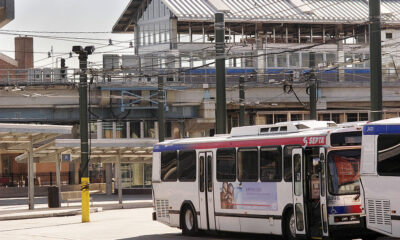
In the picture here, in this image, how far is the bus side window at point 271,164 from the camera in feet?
74.4

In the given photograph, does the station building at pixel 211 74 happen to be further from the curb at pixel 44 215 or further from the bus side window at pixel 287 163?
the bus side window at pixel 287 163

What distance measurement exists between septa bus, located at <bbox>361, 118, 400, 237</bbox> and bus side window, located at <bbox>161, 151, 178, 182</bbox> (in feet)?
29.4

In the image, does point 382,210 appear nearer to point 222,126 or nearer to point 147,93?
point 222,126

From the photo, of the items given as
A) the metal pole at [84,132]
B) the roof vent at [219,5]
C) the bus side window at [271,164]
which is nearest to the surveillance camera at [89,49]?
the metal pole at [84,132]

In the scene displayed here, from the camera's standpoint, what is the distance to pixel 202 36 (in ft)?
255

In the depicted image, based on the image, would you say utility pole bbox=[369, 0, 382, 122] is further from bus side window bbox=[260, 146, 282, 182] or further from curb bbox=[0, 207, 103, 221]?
curb bbox=[0, 207, 103, 221]

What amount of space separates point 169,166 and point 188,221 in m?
2.16

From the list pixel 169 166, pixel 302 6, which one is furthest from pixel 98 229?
pixel 302 6

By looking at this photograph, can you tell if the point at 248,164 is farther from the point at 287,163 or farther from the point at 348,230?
the point at 348,230

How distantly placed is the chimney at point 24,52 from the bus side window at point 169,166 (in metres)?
79.9

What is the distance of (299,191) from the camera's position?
71.3ft

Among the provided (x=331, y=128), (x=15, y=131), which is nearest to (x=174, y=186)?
(x=331, y=128)

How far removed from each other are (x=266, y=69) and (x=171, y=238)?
4664cm

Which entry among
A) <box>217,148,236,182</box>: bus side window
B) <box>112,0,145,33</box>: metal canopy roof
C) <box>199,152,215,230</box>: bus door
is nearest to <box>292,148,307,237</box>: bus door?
<box>217,148,236,182</box>: bus side window
